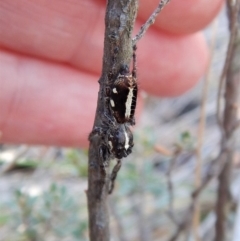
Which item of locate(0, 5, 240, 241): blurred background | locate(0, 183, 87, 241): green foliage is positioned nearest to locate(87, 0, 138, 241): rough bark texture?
locate(0, 5, 240, 241): blurred background

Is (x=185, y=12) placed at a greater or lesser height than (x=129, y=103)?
greater

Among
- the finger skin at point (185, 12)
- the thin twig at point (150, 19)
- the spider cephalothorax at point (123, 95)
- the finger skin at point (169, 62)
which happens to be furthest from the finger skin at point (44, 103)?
the thin twig at point (150, 19)

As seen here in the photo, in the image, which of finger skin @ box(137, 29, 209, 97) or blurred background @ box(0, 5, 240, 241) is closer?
blurred background @ box(0, 5, 240, 241)

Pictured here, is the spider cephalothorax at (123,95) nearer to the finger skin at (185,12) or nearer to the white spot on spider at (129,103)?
the white spot on spider at (129,103)

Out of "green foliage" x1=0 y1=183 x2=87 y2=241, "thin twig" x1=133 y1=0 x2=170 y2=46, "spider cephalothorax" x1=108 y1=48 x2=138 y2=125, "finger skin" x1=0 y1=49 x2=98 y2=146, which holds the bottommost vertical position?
"green foliage" x1=0 y1=183 x2=87 y2=241

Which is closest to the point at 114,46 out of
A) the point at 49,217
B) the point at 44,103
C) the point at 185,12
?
the point at 185,12

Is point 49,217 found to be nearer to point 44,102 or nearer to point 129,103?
point 44,102

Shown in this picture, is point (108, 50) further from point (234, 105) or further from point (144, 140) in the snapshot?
point (144, 140)

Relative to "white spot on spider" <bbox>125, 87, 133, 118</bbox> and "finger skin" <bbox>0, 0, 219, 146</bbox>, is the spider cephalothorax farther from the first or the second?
"finger skin" <bbox>0, 0, 219, 146</bbox>
